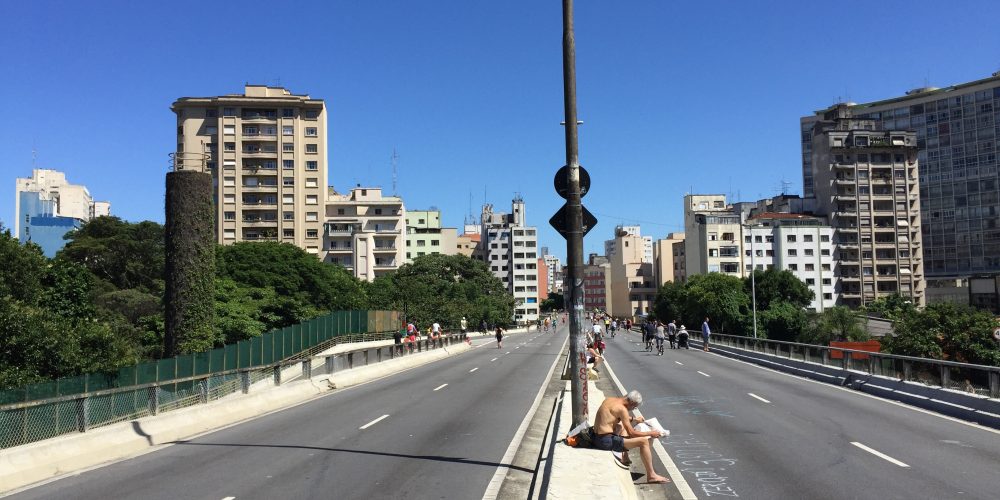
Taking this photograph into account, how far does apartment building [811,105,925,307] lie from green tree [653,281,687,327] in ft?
90.8

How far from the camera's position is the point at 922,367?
1950cm

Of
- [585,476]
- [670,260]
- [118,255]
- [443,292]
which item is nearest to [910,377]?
[585,476]

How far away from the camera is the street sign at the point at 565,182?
1202 centimetres

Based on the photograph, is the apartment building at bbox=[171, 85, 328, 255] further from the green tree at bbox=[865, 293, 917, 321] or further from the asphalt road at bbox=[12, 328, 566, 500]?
the asphalt road at bbox=[12, 328, 566, 500]

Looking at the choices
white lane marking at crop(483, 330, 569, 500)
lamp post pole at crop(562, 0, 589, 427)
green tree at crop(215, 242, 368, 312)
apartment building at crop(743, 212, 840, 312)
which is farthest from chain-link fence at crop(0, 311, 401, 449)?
apartment building at crop(743, 212, 840, 312)

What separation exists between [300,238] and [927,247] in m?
112

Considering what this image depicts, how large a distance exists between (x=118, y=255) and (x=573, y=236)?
74800 mm

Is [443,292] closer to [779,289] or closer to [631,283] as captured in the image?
[779,289]

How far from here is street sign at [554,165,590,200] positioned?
12.0 meters

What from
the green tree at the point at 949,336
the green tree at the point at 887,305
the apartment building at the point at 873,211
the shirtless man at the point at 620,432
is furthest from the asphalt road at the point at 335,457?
the apartment building at the point at 873,211

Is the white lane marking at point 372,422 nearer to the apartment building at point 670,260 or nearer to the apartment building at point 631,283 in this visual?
the apartment building at point 670,260

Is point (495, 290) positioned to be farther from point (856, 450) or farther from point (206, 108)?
point (856, 450)

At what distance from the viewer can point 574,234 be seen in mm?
11773

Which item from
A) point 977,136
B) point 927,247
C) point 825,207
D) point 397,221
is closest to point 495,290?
point 397,221
